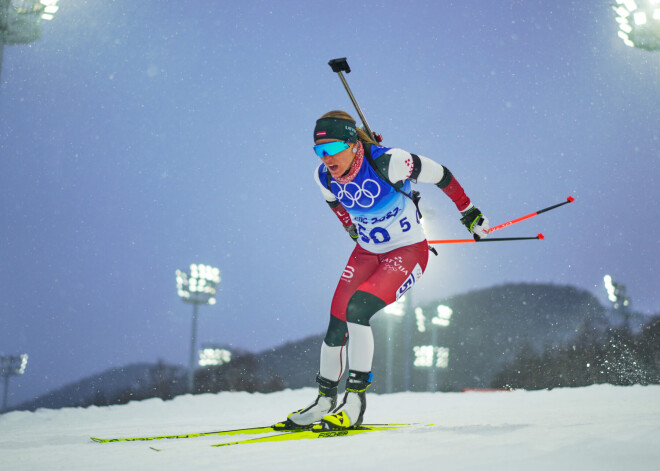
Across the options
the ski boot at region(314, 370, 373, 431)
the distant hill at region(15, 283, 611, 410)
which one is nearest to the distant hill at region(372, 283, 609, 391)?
the distant hill at region(15, 283, 611, 410)

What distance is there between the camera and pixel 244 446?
314 cm

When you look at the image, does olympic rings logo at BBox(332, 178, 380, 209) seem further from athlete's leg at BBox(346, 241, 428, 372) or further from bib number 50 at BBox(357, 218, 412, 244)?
athlete's leg at BBox(346, 241, 428, 372)

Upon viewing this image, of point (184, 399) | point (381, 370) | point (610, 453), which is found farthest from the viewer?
point (381, 370)

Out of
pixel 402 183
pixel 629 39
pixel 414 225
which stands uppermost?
pixel 629 39

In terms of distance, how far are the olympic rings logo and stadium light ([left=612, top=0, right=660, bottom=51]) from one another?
12.3m

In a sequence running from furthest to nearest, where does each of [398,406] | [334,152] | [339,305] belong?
[398,406]
[339,305]
[334,152]

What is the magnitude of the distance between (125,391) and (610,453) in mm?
47179

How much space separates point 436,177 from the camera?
14.0ft

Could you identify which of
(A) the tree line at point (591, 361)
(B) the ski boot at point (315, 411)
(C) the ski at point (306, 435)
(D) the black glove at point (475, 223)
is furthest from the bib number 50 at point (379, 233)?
(A) the tree line at point (591, 361)

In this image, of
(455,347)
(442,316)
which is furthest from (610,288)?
(455,347)

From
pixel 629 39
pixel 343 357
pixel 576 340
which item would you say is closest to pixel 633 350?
pixel 576 340

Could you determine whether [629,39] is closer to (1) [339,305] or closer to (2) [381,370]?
(1) [339,305]

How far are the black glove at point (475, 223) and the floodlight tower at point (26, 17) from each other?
33.5 feet

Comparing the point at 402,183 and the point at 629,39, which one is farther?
the point at 629,39
